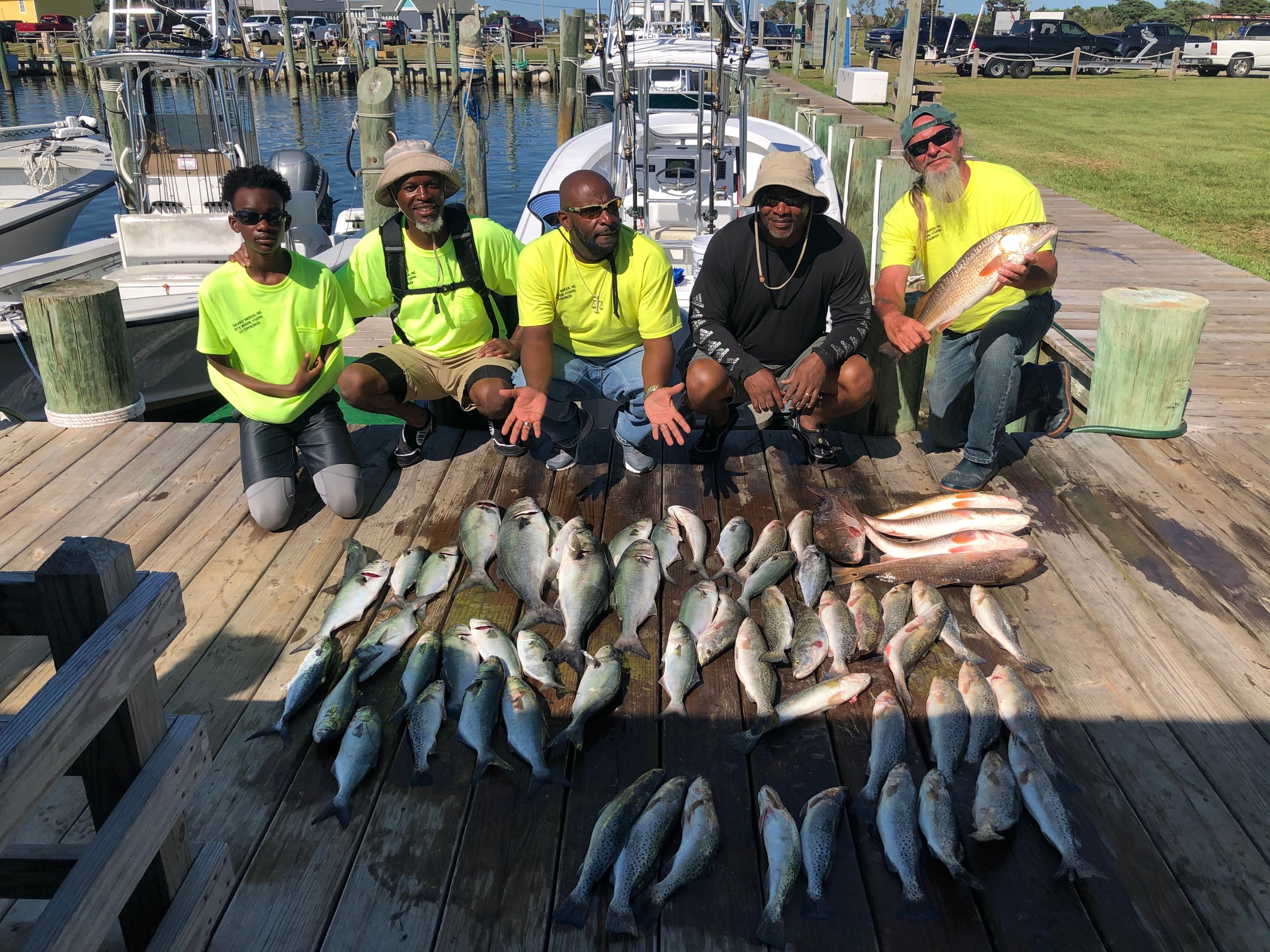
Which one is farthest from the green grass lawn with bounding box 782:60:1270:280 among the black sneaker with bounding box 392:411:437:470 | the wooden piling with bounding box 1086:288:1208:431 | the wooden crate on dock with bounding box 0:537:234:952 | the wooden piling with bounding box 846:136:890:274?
the wooden crate on dock with bounding box 0:537:234:952

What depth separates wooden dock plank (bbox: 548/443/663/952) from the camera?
2211 millimetres

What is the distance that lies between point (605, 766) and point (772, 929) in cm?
72

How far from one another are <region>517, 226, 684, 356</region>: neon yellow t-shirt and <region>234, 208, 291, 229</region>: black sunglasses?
1099 millimetres

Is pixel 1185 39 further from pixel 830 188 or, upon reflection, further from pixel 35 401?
pixel 35 401

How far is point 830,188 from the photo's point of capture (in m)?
10.2

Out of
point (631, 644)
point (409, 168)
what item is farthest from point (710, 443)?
point (409, 168)

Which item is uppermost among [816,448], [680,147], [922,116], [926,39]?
[926,39]

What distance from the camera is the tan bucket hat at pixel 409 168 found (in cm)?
443

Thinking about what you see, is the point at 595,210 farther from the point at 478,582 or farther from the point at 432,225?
the point at 478,582

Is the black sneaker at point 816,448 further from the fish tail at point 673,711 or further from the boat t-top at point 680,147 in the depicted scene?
the boat t-top at point 680,147

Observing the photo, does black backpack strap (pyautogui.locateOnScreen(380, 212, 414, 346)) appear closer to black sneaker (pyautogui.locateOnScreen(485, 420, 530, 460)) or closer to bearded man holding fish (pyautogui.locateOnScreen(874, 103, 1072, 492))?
black sneaker (pyautogui.locateOnScreen(485, 420, 530, 460))

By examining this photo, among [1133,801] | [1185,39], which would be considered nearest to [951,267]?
[1133,801]

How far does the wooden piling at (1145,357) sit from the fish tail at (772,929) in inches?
152

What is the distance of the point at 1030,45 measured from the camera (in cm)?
3828
